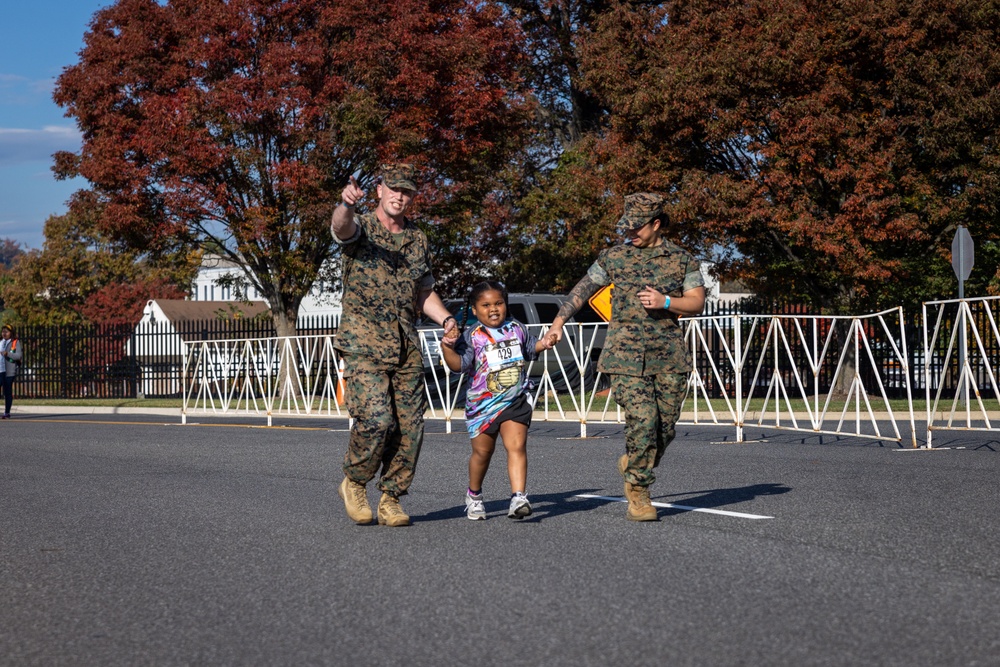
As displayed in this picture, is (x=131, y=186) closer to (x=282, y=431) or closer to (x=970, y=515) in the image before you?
(x=282, y=431)

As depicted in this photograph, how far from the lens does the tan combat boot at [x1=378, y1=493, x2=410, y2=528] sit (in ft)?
23.3

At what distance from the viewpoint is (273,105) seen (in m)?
23.5

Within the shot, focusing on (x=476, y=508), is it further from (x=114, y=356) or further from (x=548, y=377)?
(x=114, y=356)

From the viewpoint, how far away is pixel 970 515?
7.27 m

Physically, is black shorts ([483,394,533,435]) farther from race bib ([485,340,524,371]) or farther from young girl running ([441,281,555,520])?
race bib ([485,340,524,371])

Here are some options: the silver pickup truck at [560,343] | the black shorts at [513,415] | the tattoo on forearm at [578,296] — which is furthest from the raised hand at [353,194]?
→ the silver pickup truck at [560,343]

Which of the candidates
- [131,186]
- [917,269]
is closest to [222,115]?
[131,186]

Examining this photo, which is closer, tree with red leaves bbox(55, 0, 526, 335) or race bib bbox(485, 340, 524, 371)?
race bib bbox(485, 340, 524, 371)

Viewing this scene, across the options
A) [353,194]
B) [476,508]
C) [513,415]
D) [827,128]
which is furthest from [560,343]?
[353,194]

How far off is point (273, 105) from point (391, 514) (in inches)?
690

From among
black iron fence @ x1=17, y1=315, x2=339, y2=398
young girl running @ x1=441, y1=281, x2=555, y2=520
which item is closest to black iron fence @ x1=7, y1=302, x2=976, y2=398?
black iron fence @ x1=17, y1=315, x2=339, y2=398

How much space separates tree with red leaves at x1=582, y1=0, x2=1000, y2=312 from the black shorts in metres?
15.5

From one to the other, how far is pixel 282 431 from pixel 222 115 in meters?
8.99

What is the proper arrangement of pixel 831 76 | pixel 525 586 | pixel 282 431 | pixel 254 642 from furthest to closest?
pixel 831 76 < pixel 282 431 < pixel 525 586 < pixel 254 642
